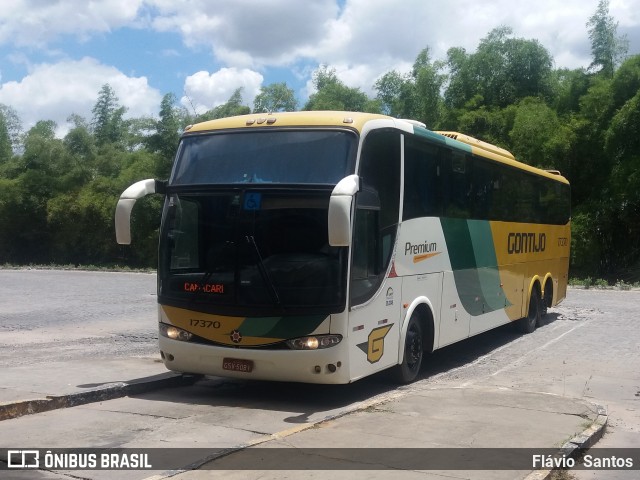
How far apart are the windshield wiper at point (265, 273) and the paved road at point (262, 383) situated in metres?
1.31

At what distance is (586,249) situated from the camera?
99.0 feet

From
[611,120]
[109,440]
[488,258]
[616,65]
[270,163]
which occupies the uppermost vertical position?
[616,65]

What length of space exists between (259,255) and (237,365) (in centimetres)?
133

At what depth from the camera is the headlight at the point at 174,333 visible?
9.41 m

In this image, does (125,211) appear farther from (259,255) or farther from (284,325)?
(284,325)

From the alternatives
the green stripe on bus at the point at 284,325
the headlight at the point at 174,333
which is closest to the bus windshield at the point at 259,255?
the green stripe on bus at the point at 284,325

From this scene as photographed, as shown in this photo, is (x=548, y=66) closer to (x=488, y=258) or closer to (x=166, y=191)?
(x=488, y=258)

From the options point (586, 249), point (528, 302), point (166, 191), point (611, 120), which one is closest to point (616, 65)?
point (611, 120)

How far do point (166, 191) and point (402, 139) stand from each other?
124 inches

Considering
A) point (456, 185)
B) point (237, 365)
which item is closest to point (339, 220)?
point (237, 365)

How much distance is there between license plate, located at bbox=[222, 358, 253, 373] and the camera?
9055 millimetres

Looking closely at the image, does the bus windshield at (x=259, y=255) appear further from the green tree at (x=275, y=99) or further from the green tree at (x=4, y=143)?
the green tree at (x=4, y=143)

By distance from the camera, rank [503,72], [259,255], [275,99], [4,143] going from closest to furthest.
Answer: [259,255] < [503,72] < [275,99] < [4,143]

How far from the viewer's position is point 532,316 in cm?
1675
